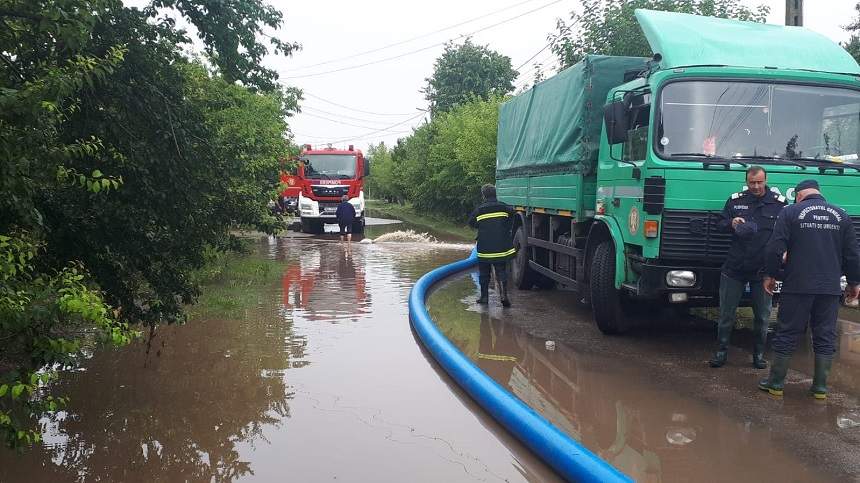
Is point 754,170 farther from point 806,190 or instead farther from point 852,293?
point 852,293

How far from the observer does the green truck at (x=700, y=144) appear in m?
7.15

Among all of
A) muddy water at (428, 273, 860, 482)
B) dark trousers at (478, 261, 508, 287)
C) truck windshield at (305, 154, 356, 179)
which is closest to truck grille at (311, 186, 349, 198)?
truck windshield at (305, 154, 356, 179)

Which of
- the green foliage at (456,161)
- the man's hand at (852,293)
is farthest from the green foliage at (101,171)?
the green foliage at (456,161)

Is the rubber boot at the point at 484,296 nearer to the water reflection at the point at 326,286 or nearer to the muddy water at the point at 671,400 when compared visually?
the muddy water at the point at 671,400

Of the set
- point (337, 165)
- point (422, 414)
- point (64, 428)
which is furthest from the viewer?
point (337, 165)

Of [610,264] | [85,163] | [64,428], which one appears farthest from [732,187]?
[64,428]

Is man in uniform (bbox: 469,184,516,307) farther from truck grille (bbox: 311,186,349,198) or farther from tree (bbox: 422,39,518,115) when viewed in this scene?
tree (bbox: 422,39,518,115)

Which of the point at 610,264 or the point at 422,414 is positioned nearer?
the point at 422,414

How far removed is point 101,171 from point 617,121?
510 centimetres

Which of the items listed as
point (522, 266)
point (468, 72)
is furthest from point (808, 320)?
point (468, 72)

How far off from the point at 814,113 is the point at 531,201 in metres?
4.83

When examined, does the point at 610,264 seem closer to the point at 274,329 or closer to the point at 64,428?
the point at 274,329

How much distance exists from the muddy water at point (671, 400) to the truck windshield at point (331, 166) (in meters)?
A: 18.2

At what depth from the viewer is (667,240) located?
7.14m
